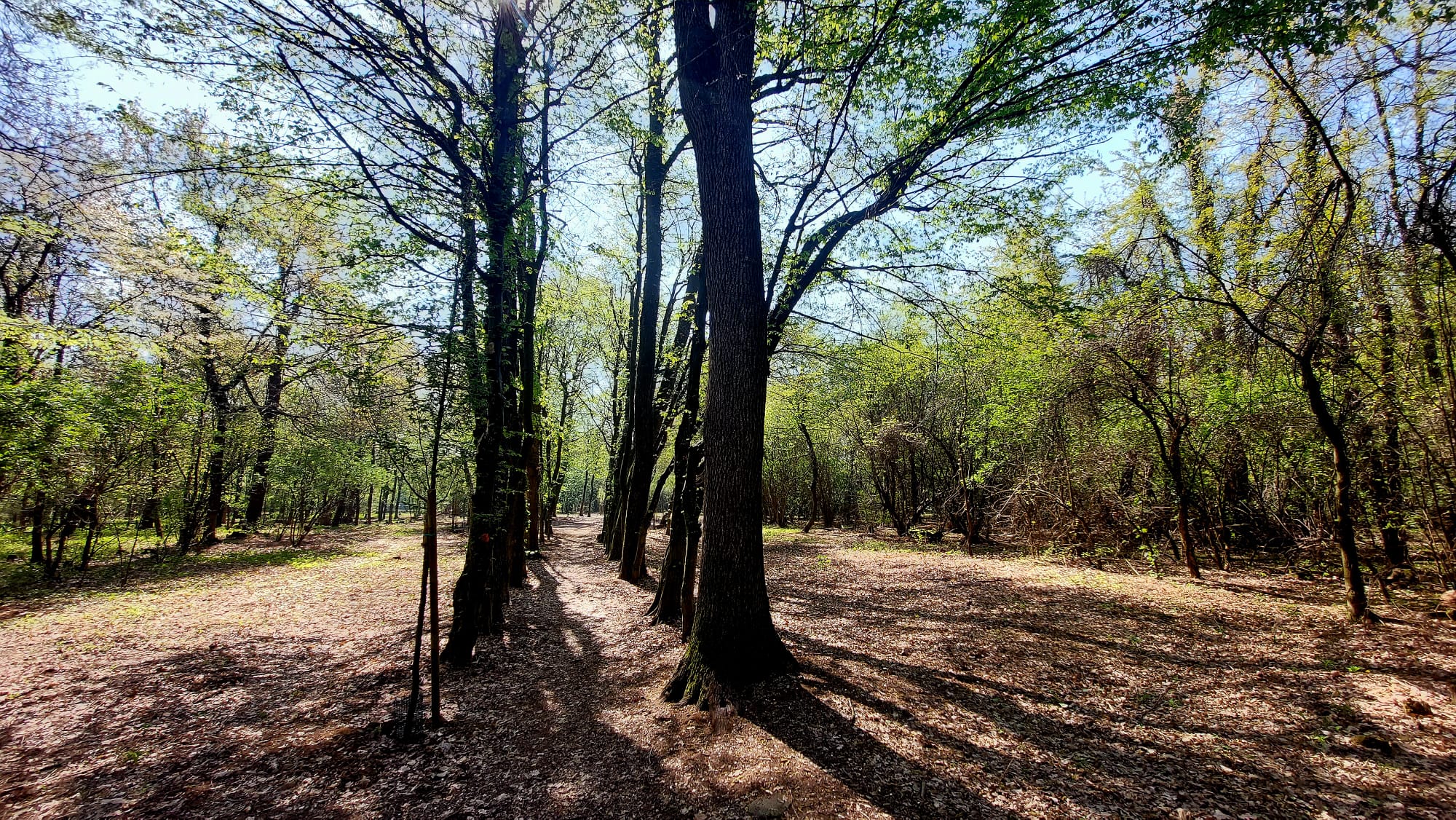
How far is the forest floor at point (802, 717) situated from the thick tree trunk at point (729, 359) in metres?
0.49

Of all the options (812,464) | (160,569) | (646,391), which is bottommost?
(160,569)

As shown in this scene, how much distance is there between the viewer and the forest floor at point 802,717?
9.84ft

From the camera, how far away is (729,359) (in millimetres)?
4508

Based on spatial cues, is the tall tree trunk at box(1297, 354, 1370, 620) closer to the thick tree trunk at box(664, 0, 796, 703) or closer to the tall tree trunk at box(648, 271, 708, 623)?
the thick tree trunk at box(664, 0, 796, 703)

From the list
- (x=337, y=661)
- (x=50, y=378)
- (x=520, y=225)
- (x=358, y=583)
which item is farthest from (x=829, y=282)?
(x=50, y=378)

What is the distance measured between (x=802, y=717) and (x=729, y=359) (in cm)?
309

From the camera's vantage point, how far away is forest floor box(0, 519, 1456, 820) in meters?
3.00

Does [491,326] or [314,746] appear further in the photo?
[491,326]

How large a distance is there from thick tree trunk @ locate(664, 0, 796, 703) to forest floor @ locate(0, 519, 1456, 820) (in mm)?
486

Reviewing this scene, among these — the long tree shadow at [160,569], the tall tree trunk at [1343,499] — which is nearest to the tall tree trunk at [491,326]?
the long tree shadow at [160,569]

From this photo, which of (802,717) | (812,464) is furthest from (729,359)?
(812,464)

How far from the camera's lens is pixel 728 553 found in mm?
4391

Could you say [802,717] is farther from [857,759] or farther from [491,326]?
[491,326]

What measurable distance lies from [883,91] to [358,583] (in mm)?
12589
